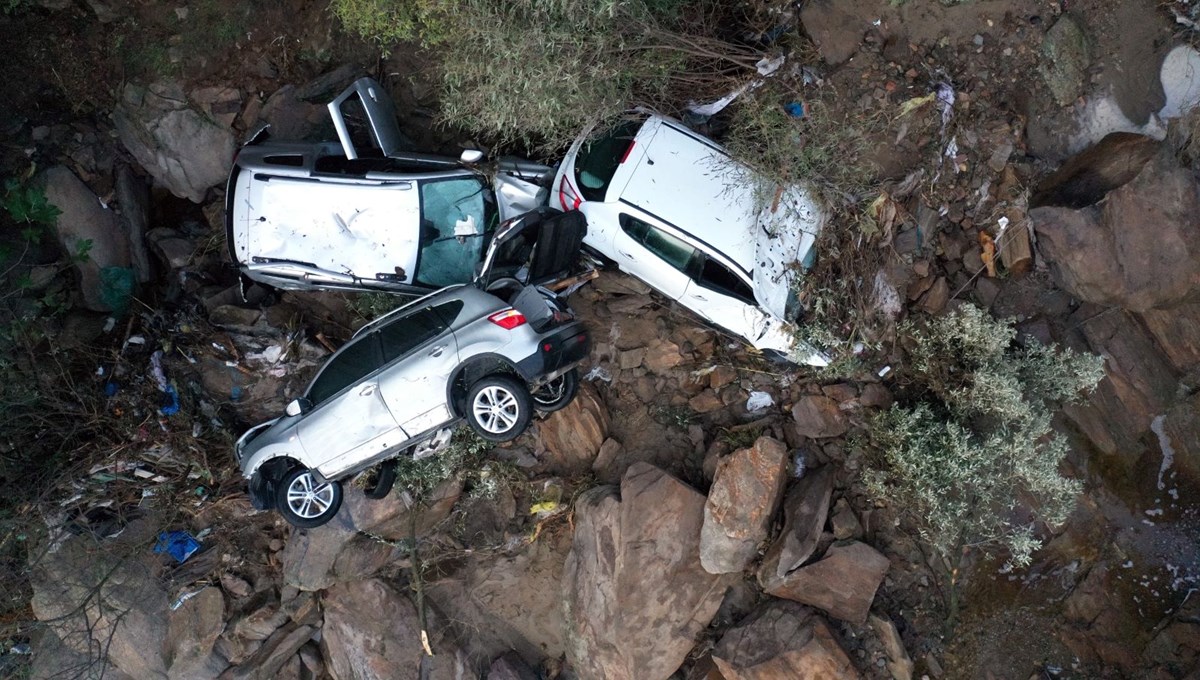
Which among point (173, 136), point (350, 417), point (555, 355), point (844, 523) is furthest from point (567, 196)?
point (173, 136)

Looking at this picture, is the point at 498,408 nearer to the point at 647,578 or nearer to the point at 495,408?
the point at 495,408

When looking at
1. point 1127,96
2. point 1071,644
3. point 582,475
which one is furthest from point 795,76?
point 1071,644

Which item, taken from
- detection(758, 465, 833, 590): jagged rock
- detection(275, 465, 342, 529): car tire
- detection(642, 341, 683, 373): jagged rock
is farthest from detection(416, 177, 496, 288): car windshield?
detection(758, 465, 833, 590): jagged rock

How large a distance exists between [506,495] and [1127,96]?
7580mm

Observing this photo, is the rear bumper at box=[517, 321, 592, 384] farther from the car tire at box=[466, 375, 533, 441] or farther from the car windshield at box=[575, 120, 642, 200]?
the car windshield at box=[575, 120, 642, 200]

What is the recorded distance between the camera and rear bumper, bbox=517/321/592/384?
695cm

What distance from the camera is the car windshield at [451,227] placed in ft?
25.2

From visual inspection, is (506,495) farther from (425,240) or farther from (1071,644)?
(1071,644)

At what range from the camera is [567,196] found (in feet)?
24.9

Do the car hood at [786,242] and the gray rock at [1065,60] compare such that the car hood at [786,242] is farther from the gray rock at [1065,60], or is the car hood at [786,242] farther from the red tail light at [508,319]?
the gray rock at [1065,60]

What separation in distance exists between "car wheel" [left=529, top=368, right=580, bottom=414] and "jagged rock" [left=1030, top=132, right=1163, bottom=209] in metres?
4.90

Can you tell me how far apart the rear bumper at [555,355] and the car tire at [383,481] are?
1.98 m

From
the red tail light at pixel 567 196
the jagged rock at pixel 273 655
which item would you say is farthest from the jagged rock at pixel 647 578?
the jagged rock at pixel 273 655

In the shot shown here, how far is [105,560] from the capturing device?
323 inches
